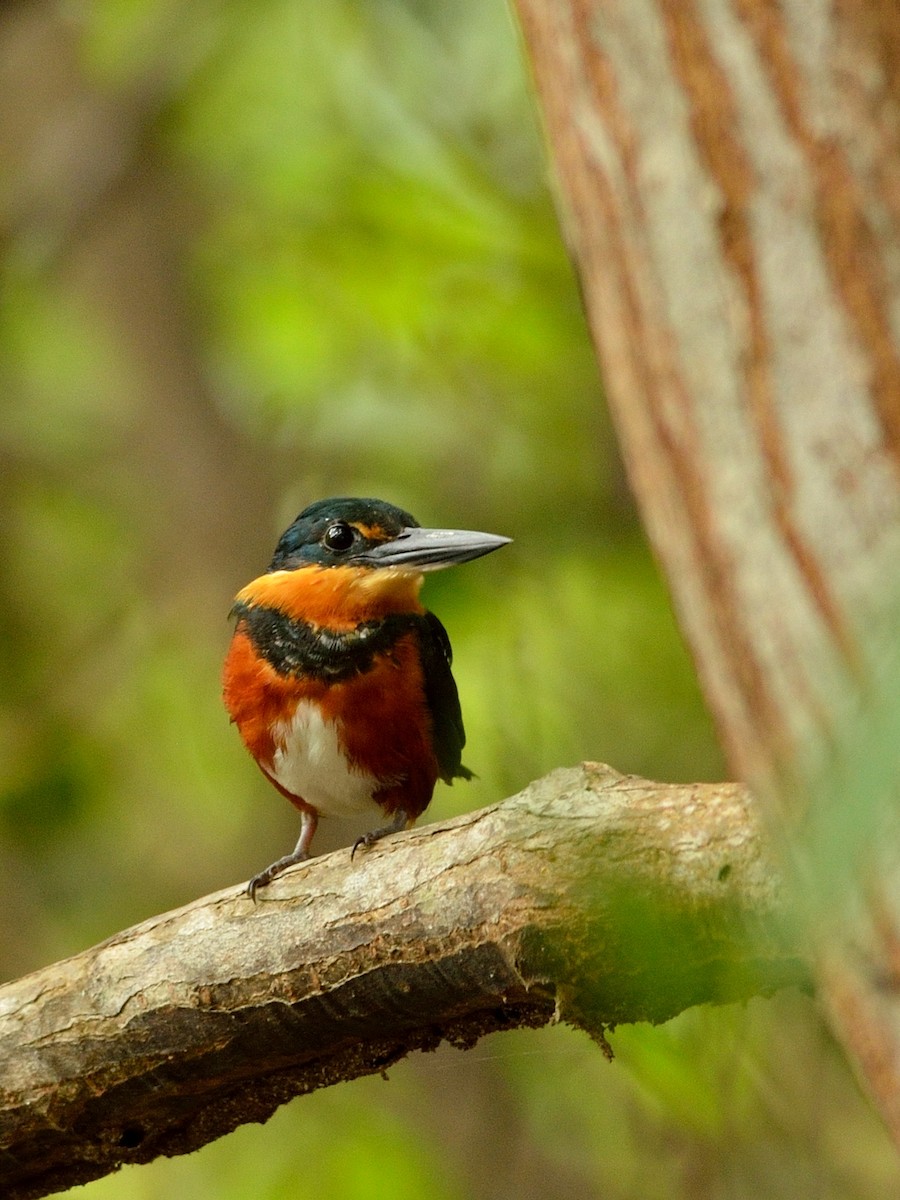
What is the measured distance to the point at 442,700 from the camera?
3963 millimetres

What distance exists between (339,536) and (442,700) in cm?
48

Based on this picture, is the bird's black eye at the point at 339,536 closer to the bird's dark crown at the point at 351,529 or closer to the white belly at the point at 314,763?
the bird's dark crown at the point at 351,529

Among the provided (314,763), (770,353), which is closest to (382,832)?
(314,763)

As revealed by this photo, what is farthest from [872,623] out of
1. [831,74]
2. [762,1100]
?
[762,1100]

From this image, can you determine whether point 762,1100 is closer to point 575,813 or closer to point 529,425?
point 575,813

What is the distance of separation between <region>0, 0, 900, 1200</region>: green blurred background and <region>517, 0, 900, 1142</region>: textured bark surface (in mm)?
2845

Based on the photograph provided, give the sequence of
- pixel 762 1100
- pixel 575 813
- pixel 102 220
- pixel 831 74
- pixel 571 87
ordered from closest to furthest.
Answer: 1. pixel 831 74
2. pixel 571 87
3. pixel 575 813
4. pixel 762 1100
5. pixel 102 220

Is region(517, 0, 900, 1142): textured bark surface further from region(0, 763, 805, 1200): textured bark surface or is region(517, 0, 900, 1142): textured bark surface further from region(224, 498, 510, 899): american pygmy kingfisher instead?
region(224, 498, 510, 899): american pygmy kingfisher

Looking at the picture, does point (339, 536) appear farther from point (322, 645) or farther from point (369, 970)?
point (369, 970)

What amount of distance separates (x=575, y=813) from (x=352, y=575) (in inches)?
65.8

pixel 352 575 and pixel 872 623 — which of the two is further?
pixel 352 575

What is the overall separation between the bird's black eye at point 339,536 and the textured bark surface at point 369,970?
1290 millimetres

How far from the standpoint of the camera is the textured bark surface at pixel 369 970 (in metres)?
2.18

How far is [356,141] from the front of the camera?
5469 mm
